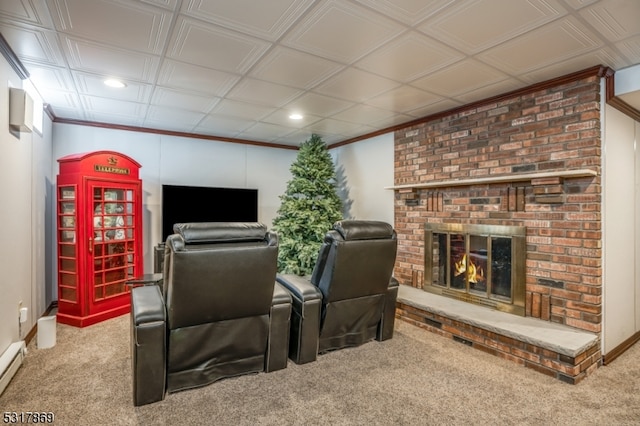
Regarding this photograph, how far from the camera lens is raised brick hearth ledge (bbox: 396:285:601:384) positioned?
2.55 m

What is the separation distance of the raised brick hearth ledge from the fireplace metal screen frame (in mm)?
103

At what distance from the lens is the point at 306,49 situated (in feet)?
8.16

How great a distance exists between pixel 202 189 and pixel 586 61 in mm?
4711

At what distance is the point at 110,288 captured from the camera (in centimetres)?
403

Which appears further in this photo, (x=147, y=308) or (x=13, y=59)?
(x=13, y=59)

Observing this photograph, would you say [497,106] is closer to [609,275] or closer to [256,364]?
[609,275]

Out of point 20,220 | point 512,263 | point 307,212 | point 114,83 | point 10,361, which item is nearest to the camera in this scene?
point 10,361

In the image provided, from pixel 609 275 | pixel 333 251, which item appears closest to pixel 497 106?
pixel 609 275

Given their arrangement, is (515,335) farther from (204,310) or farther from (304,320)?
(204,310)

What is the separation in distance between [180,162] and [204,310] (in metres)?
3.62

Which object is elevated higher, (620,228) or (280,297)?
(620,228)

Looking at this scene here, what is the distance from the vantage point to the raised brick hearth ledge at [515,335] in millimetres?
2546

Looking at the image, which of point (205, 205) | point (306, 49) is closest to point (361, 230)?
point (306, 49)

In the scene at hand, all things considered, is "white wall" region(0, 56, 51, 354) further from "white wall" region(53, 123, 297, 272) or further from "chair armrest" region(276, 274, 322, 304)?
"chair armrest" region(276, 274, 322, 304)
